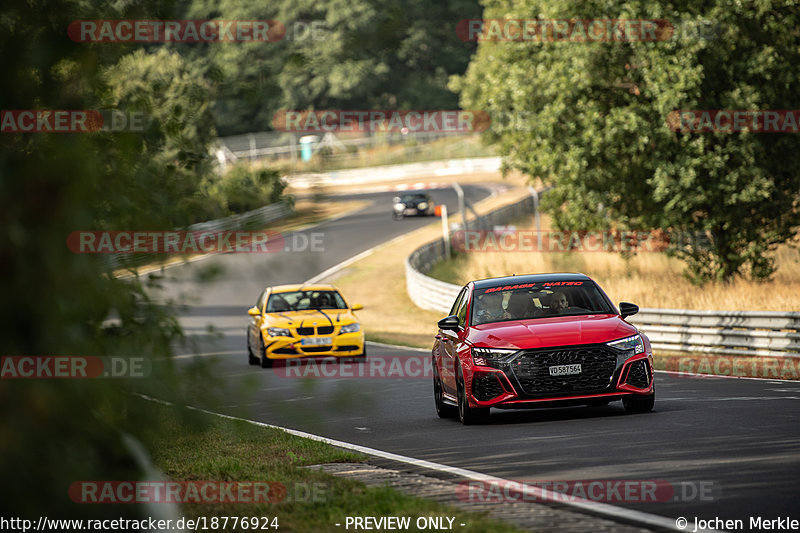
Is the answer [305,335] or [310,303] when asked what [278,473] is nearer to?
[305,335]

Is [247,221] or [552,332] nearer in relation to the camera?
[247,221]

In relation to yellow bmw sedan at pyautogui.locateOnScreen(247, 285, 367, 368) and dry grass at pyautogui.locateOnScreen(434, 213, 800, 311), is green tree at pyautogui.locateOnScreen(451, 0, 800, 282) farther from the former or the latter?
yellow bmw sedan at pyautogui.locateOnScreen(247, 285, 367, 368)

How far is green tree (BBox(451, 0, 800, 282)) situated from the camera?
3044 cm

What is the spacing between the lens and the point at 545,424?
1275cm

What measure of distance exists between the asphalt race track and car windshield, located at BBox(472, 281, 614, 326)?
1.18m

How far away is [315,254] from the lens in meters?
5.16

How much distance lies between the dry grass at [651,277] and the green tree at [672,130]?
150 centimetres

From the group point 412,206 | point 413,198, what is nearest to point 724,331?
point 412,206

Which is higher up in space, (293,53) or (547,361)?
(293,53)

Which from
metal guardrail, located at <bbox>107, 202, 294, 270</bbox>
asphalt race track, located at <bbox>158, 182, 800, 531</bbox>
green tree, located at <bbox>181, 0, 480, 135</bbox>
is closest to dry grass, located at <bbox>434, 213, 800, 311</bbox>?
asphalt race track, located at <bbox>158, 182, 800, 531</bbox>

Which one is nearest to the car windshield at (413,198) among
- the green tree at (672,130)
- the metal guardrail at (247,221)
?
the green tree at (672,130)

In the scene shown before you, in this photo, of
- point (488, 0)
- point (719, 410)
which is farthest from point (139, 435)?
point (488, 0)

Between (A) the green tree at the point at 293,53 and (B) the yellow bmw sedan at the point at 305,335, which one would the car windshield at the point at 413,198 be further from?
(A) the green tree at the point at 293,53

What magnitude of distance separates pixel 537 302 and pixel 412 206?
168ft
